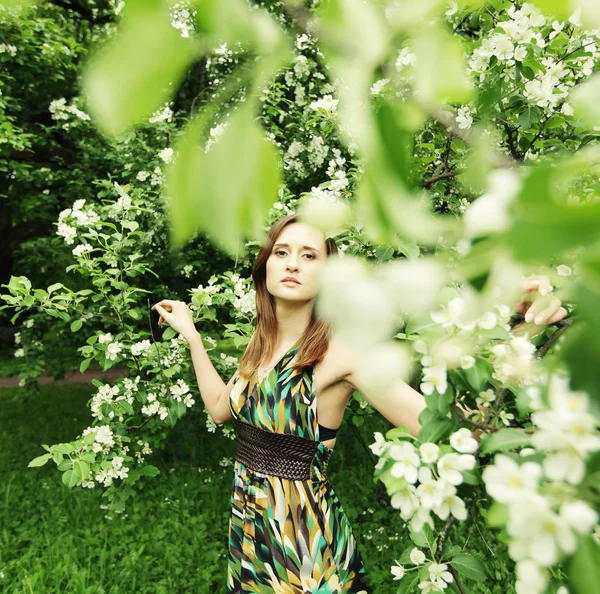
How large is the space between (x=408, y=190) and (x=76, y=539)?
14.4ft

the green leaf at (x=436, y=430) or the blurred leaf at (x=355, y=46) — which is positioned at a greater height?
the blurred leaf at (x=355, y=46)

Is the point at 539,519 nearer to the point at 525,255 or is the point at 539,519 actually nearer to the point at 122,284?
the point at 525,255

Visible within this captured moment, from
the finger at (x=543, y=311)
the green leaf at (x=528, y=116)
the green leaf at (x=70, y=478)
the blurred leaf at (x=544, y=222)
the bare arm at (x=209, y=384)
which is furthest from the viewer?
the green leaf at (x=70, y=478)

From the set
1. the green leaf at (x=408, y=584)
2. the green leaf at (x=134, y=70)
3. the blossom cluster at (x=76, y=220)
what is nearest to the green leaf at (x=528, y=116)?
the green leaf at (x=408, y=584)

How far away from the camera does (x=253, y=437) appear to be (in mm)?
1930

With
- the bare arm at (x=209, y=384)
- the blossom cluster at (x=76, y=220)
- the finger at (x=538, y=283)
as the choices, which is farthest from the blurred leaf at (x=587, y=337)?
the blossom cluster at (x=76, y=220)

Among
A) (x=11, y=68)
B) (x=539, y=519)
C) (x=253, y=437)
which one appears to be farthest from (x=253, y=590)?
(x=11, y=68)

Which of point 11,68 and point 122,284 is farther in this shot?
point 11,68

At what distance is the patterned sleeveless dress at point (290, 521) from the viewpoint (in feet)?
5.81

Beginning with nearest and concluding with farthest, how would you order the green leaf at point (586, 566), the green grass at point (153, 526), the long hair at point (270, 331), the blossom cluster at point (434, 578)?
the green leaf at point (586, 566)
the blossom cluster at point (434, 578)
the long hair at point (270, 331)
the green grass at point (153, 526)

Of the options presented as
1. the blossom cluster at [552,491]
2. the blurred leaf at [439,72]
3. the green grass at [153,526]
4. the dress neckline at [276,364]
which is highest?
the blurred leaf at [439,72]

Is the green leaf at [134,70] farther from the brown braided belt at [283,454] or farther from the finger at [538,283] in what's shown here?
the brown braided belt at [283,454]

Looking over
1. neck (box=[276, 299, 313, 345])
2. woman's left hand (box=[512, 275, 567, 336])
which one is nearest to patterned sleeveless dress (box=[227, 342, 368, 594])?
neck (box=[276, 299, 313, 345])

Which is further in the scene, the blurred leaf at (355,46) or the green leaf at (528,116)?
the green leaf at (528,116)
